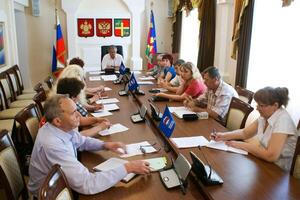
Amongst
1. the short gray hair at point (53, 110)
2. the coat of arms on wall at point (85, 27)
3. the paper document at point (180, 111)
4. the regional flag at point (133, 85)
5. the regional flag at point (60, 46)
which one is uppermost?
the coat of arms on wall at point (85, 27)

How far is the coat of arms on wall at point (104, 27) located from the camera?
264 inches

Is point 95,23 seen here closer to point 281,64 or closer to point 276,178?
point 281,64

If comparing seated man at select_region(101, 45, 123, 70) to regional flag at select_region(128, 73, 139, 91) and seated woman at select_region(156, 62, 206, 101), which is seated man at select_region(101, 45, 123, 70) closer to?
regional flag at select_region(128, 73, 139, 91)

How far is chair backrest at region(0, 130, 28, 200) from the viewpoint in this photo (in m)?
1.52

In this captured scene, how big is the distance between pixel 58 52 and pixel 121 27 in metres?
1.59

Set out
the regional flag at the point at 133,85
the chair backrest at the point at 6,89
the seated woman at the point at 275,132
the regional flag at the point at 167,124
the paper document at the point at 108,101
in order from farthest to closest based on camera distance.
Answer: the chair backrest at the point at 6,89 < the regional flag at the point at 133,85 < the paper document at the point at 108,101 < the regional flag at the point at 167,124 < the seated woman at the point at 275,132

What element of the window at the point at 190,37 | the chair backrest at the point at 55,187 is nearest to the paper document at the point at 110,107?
the chair backrest at the point at 55,187

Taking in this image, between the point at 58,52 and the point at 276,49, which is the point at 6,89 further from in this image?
the point at 276,49

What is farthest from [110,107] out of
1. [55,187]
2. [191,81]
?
[55,187]

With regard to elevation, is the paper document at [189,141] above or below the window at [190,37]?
below

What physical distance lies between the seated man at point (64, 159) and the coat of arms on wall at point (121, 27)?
5.46m

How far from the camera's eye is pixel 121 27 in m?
6.79

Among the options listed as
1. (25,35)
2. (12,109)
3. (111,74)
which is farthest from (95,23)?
(12,109)

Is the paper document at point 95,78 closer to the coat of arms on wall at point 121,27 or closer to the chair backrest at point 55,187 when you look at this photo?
the coat of arms on wall at point 121,27
